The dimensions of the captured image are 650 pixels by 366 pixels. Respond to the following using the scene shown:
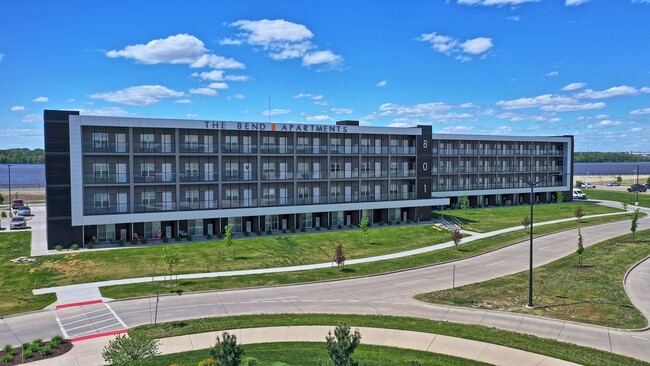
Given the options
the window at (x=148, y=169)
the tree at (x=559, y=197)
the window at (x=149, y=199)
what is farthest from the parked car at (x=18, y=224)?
the tree at (x=559, y=197)

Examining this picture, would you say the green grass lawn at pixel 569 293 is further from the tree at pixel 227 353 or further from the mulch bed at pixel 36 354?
the mulch bed at pixel 36 354

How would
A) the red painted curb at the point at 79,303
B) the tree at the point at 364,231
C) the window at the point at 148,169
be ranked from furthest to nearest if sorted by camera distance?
the tree at the point at 364,231, the window at the point at 148,169, the red painted curb at the point at 79,303

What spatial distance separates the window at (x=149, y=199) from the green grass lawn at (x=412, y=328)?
32697mm

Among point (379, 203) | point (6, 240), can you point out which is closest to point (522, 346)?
point (379, 203)

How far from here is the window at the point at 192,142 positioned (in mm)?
62500

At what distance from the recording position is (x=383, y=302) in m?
36.7

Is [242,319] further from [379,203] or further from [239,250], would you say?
[379,203]

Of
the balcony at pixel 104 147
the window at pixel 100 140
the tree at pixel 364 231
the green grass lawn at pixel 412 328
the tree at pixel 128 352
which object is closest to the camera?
the tree at pixel 128 352

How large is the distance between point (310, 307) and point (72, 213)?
35.2 m

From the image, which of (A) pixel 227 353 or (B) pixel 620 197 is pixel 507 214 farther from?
(A) pixel 227 353

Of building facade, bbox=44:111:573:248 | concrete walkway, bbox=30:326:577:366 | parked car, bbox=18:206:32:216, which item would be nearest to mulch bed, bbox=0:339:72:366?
concrete walkway, bbox=30:326:577:366

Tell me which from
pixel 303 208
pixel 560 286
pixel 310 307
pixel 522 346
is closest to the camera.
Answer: pixel 522 346

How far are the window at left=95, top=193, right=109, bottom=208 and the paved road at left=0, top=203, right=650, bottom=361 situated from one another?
24731 millimetres

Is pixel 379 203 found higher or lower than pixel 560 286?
higher
